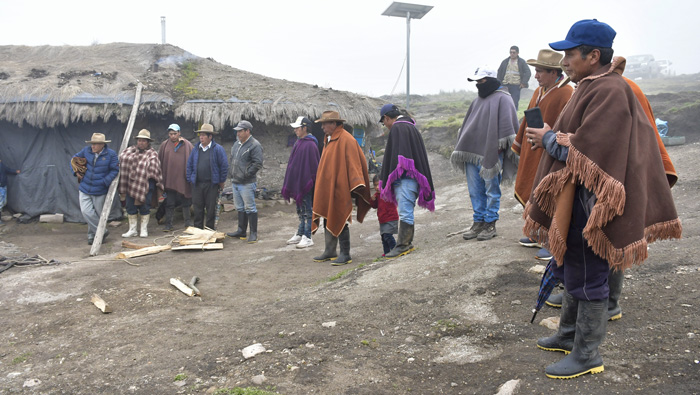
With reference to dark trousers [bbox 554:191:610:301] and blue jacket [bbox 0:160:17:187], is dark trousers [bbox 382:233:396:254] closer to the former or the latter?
dark trousers [bbox 554:191:610:301]

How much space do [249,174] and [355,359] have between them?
18.0 feet

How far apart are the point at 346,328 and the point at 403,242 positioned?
2.37 metres

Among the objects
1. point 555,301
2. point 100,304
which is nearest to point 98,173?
point 100,304

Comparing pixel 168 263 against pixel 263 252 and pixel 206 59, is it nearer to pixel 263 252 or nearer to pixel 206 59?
pixel 263 252

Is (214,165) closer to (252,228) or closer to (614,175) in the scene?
(252,228)

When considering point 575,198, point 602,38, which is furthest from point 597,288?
point 602,38

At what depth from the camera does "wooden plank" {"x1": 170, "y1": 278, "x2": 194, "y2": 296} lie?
5.43 m

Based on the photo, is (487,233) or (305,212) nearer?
(487,233)

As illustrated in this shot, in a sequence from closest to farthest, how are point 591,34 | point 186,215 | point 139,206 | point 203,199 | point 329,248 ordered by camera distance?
point 591,34 → point 329,248 → point 203,199 → point 139,206 → point 186,215

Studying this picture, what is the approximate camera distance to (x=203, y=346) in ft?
12.4

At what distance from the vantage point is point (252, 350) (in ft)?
11.4

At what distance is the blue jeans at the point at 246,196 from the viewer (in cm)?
841

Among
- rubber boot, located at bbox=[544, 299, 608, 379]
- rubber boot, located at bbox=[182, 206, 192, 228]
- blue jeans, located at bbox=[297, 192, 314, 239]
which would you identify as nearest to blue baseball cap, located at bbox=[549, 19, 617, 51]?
rubber boot, located at bbox=[544, 299, 608, 379]

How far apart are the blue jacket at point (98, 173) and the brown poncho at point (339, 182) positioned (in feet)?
14.4
